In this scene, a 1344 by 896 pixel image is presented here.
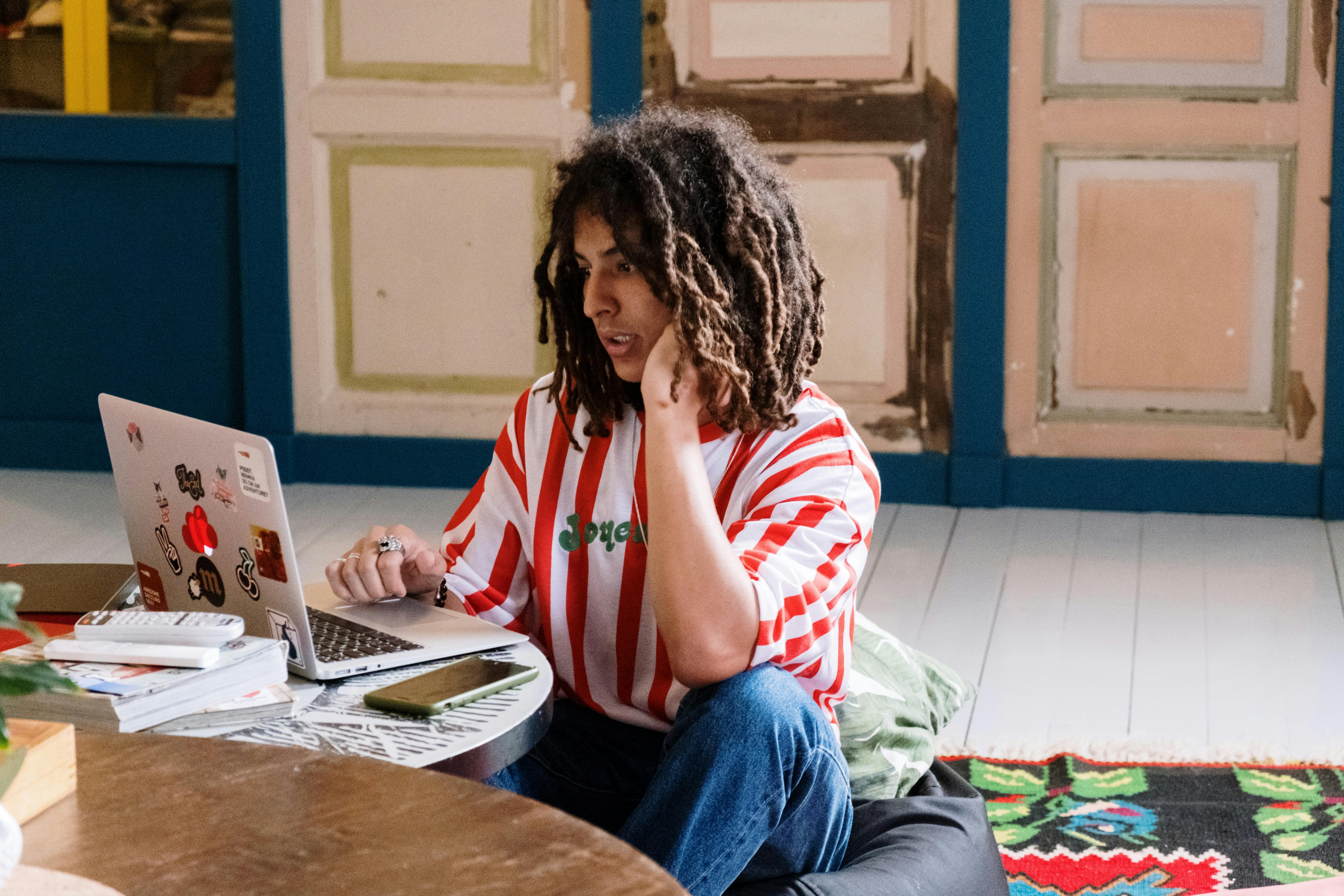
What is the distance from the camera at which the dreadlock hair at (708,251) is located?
150cm

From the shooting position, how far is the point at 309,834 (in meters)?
0.90

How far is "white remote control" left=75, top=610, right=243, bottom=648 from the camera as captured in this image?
1195mm

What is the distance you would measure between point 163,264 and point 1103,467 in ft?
8.07

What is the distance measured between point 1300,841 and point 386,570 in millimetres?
1286

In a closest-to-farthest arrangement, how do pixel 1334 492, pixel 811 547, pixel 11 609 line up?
1. pixel 11 609
2. pixel 811 547
3. pixel 1334 492

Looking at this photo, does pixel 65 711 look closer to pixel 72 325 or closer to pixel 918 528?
pixel 918 528

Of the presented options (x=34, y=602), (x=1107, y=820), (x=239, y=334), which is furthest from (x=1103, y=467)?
(x=34, y=602)

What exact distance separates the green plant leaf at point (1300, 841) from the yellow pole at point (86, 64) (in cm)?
339

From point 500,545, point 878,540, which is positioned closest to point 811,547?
point 500,545

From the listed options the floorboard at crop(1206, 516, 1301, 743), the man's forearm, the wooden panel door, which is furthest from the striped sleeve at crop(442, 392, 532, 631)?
the wooden panel door

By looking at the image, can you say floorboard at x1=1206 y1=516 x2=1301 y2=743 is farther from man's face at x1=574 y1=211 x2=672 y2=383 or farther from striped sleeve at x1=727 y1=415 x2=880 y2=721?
man's face at x1=574 y1=211 x2=672 y2=383

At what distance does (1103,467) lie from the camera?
391cm

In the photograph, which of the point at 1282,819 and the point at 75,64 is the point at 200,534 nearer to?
the point at 1282,819

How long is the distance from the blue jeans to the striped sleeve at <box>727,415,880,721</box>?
5 centimetres
